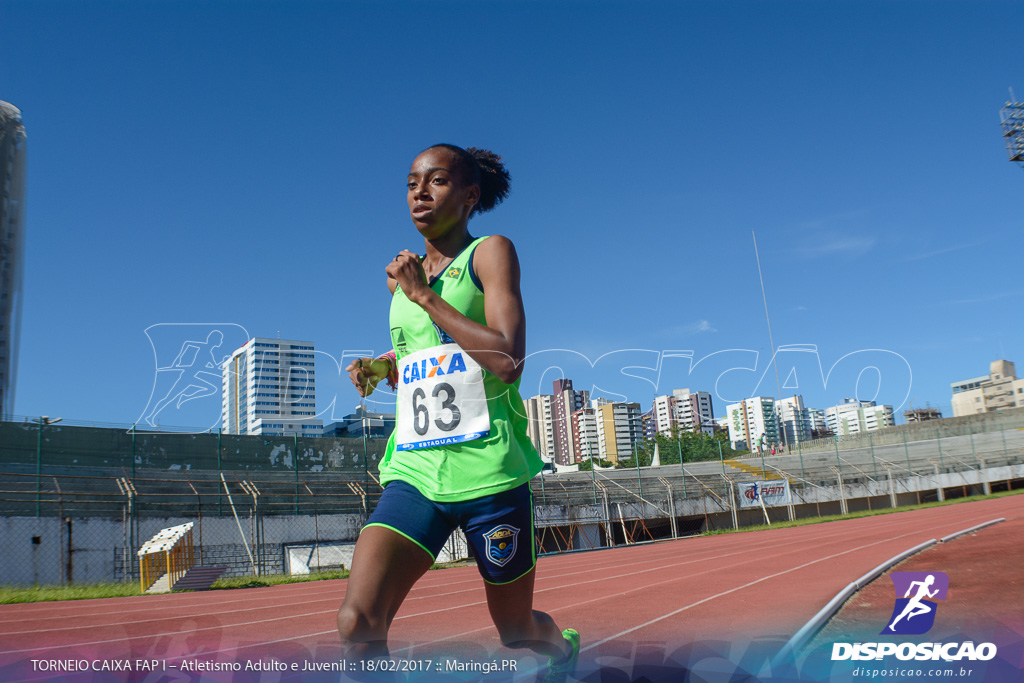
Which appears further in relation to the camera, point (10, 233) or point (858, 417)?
point (858, 417)

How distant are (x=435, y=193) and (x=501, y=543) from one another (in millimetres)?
1055

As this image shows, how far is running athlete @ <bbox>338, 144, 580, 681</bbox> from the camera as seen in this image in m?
1.96

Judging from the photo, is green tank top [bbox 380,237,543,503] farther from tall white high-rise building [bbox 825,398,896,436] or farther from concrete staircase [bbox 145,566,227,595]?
tall white high-rise building [bbox 825,398,896,436]

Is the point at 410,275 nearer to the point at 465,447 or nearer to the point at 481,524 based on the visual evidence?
the point at 465,447

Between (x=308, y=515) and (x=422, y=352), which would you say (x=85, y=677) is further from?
(x=308, y=515)

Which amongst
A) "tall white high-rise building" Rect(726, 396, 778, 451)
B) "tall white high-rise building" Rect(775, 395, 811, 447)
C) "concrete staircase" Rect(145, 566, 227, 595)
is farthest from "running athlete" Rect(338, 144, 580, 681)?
"tall white high-rise building" Rect(726, 396, 778, 451)

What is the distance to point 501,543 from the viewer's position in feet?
6.71

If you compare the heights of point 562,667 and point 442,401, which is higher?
point 442,401

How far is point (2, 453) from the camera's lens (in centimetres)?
1723

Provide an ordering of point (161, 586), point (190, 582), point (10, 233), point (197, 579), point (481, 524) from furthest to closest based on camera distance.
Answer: point (10, 233), point (197, 579), point (190, 582), point (161, 586), point (481, 524)

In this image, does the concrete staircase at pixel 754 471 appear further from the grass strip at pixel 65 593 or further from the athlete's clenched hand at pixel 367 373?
the athlete's clenched hand at pixel 367 373

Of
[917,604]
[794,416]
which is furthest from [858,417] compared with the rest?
[917,604]

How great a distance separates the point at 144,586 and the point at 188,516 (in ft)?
15.3

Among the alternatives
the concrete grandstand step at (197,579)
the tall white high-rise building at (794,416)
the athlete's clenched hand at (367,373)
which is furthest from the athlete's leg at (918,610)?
the tall white high-rise building at (794,416)
